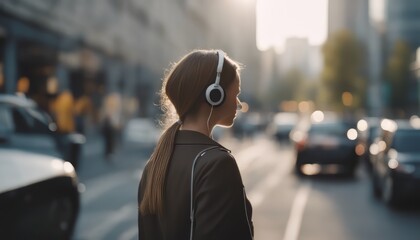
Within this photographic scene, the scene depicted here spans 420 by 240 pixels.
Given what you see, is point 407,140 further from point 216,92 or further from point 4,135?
point 216,92

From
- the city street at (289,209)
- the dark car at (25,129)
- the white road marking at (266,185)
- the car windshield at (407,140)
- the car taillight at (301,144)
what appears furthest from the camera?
the car taillight at (301,144)

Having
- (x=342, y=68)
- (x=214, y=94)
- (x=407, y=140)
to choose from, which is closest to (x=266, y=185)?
(x=407, y=140)

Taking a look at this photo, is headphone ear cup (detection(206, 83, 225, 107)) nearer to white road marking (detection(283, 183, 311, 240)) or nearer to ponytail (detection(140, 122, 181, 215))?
ponytail (detection(140, 122, 181, 215))

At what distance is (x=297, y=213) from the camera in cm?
1077

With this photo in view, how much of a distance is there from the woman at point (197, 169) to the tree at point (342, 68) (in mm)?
71588

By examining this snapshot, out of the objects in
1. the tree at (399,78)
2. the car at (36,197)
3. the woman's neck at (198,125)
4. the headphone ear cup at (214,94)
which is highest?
the headphone ear cup at (214,94)

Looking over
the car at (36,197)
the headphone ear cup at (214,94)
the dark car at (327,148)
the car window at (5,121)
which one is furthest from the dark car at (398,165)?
the headphone ear cup at (214,94)

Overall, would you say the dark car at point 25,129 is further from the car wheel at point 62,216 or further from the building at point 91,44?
the building at point 91,44

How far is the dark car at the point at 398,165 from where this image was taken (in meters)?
11.1

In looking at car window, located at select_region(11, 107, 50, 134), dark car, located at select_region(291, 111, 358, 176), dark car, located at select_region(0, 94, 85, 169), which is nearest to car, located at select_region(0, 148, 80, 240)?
dark car, located at select_region(0, 94, 85, 169)

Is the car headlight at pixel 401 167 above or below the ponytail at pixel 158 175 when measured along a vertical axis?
below

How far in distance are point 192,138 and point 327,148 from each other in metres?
15.9

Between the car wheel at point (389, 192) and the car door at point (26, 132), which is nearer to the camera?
the car door at point (26, 132)

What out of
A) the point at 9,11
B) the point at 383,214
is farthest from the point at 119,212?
the point at 9,11
